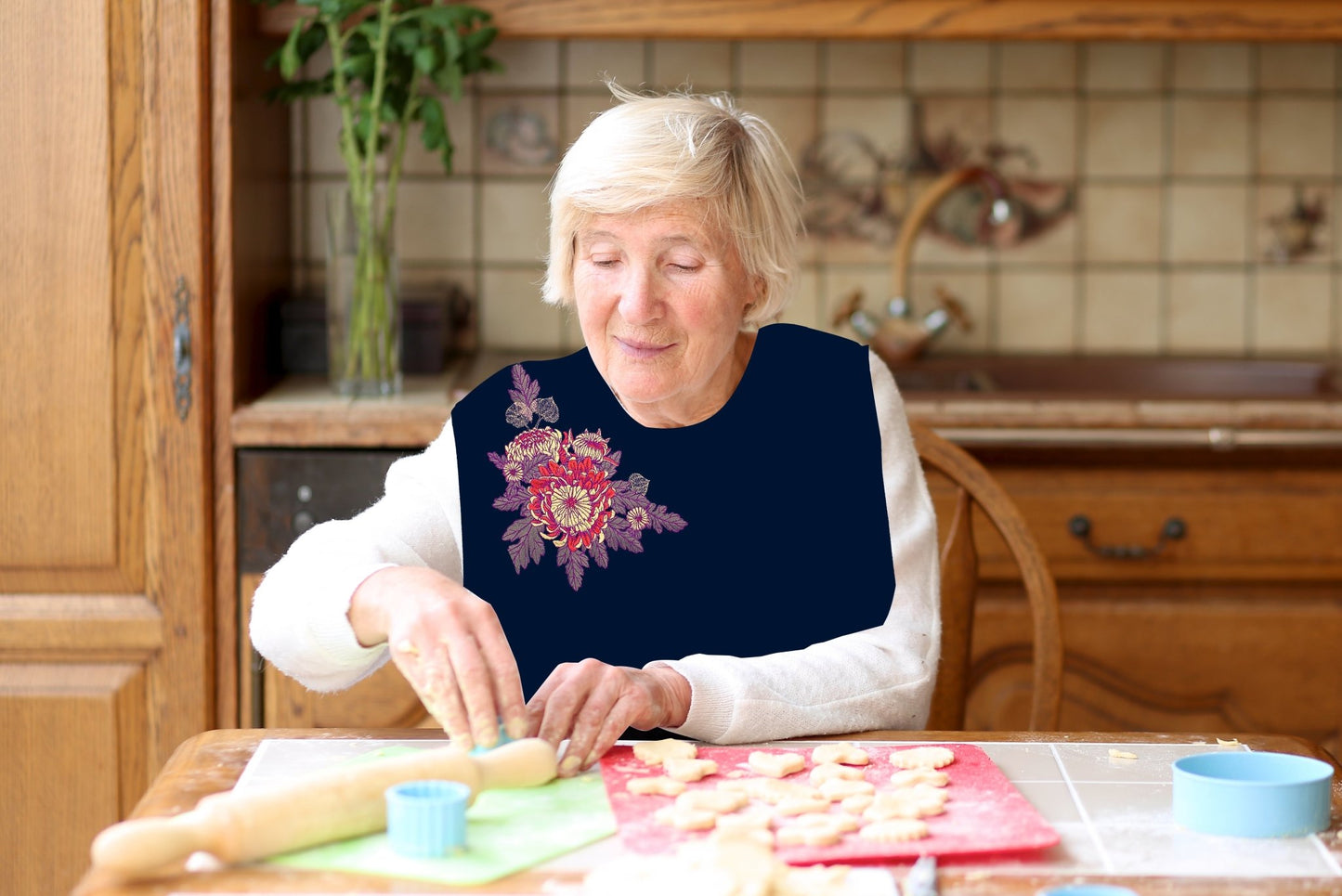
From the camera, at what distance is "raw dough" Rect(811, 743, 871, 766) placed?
113cm

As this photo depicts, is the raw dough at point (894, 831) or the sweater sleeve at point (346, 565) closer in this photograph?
the raw dough at point (894, 831)

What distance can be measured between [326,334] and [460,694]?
145cm

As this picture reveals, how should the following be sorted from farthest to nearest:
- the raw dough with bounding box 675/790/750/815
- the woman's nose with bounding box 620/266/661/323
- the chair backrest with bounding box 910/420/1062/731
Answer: the chair backrest with bounding box 910/420/1062/731 → the woman's nose with bounding box 620/266/661/323 → the raw dough with bounding box 675/790/750/815

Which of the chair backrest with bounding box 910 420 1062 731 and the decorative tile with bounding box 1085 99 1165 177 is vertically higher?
the decorative tile with bounding box 1085 99 1165 177

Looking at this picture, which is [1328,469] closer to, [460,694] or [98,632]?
[460,694]

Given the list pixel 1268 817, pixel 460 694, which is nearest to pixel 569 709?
pixel 460 694

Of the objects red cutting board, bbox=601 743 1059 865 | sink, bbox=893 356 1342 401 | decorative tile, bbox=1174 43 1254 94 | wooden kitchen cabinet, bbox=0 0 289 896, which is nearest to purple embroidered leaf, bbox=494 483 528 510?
red cutting board, bbox=601 743 1059 865

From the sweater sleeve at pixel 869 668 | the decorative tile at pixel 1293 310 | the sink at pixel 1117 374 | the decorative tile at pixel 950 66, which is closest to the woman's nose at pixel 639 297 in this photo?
the sweater sleeve at pixel 869 668

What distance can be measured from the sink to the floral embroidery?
1154 mm

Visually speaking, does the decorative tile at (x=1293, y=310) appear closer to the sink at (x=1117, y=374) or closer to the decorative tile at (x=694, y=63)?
the sink at (x=1117, y=374)

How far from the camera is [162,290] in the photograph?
7.09 ft

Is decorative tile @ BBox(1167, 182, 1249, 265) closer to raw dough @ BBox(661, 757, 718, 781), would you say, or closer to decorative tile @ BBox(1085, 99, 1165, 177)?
Result: decorative tile @ BBox(1085, 99, 1165, 177)

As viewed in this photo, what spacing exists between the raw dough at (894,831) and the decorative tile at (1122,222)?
6.48ft

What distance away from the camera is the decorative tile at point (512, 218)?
275 cm
